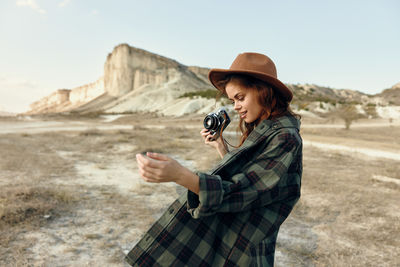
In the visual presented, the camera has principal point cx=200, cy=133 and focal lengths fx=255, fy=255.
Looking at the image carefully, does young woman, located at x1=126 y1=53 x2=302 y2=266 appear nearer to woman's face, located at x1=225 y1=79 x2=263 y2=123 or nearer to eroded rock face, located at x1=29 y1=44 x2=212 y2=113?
woman's face, located at x1=225 y1=79 x2=263 y2=123

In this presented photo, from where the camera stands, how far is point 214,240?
3.90ft

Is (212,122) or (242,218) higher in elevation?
(212,122)

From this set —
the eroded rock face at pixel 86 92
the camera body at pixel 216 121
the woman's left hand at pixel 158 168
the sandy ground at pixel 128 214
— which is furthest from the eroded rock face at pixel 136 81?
the woman's left hand at pixel 158 168

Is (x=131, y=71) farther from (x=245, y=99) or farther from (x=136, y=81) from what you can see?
(x=245, y=99)

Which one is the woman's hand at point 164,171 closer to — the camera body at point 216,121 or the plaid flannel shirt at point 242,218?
the plaid flannel shirt at point 242,218

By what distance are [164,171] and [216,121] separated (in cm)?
74

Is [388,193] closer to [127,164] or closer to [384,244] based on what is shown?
[384,244]

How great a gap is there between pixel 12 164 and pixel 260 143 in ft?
24.8

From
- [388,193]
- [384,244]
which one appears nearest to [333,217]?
[384,244]

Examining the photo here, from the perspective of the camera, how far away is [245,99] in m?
1.31

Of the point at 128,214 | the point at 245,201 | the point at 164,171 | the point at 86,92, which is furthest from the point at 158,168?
the point at 86,92

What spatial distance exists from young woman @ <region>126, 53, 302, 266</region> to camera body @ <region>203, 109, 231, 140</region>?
0.33 m

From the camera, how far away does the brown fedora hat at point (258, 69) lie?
1.19 meters

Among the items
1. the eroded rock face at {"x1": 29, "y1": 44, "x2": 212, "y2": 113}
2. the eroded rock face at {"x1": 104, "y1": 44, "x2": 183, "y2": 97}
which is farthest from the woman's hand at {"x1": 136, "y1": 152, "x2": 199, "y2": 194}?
the eroded rock face at {"x1": 104, "y1": 44, "x2": 183, "y2": 97}
